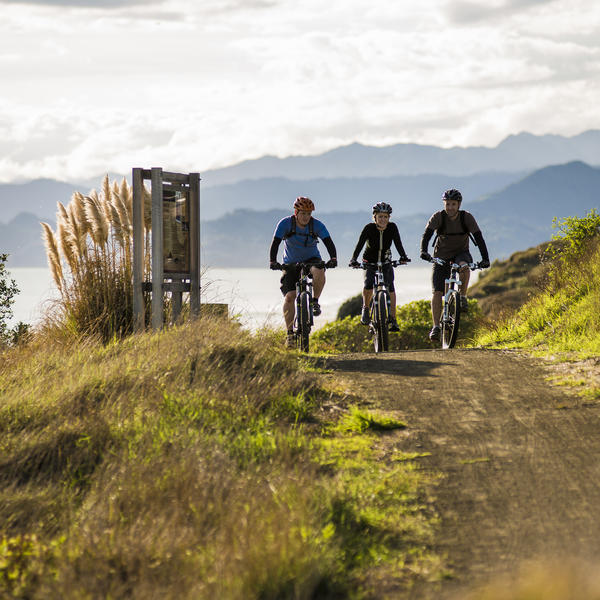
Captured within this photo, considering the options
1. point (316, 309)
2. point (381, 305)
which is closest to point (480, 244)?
point (381, 305)

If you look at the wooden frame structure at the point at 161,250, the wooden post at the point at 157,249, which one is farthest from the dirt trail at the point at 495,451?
the wooden frame structure at the point at 161,250

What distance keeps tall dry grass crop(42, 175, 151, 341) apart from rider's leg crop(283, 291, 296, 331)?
7.66 feet

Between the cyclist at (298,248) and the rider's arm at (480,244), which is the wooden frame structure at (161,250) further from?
the rider's arm at (480,244)

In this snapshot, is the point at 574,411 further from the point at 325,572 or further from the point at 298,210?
the point at 298,210

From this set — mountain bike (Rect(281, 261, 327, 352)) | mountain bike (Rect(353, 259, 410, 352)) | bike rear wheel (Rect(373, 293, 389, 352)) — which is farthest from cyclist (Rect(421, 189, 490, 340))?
mountain bike (Rect(281, 261, 327, 352))

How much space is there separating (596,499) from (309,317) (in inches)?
244

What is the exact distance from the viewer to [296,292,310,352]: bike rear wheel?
10.5 metres

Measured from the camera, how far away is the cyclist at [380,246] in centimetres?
1131

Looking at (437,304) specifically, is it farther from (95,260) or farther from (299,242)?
(95,260)

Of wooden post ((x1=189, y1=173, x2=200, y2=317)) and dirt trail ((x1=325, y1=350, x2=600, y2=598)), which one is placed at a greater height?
wooden post ((x1=189, y1=173, x2=200, y2=317))

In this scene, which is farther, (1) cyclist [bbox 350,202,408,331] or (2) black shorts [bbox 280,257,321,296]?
(1) cyclist [bbox 350,202,408,331]

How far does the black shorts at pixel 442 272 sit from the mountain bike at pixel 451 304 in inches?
3.0

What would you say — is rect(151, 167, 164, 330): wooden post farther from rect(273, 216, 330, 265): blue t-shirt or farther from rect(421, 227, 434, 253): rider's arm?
rect(421, 227, 434, 253): rider's arm

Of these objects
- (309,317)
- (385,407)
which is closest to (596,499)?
(385,407)
